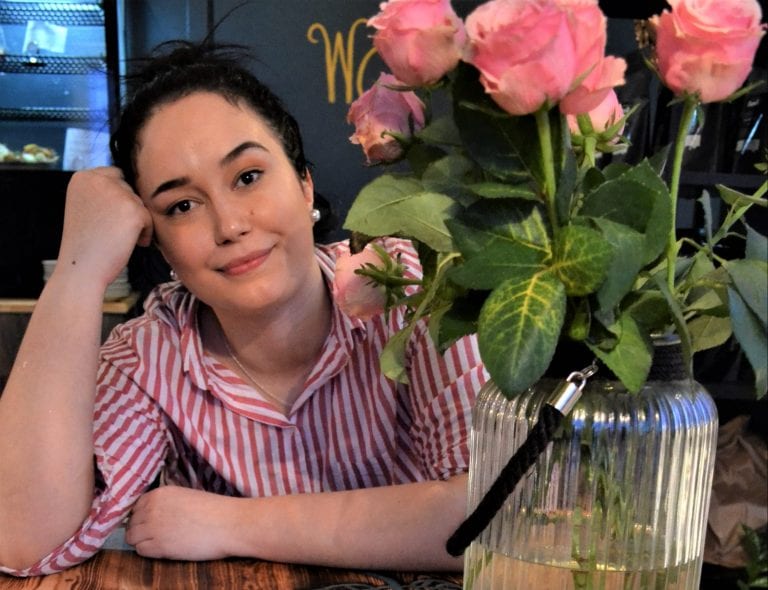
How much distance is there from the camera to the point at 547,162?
18.1 inches

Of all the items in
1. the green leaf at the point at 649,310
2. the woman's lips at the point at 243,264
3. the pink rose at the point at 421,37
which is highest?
the pink rose at the point at 421,37

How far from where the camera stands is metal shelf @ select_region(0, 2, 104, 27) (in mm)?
2682

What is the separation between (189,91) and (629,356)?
0.79 metres

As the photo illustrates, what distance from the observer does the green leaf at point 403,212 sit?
495 mm

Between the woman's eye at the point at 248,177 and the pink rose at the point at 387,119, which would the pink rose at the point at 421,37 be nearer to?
the pink rose at the point at 387,119

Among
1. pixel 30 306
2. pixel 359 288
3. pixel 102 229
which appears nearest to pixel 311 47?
pixel 30 306

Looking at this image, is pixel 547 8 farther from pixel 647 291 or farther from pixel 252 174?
pixel 252 174

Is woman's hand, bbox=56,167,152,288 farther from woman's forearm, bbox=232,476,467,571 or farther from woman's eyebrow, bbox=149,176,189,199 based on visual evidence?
woman's forearm, bbox=232,476,467,571

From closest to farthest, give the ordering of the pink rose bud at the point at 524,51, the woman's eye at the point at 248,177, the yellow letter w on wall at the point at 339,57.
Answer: the pink rose bud at the point at 524,51, the woman's eye at the point at 248,177, the yellow letter w on wall at the point at 339,57

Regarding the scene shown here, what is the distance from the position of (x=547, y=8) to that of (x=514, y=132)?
0.08 meters

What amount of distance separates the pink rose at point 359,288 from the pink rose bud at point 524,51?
18 centimetres

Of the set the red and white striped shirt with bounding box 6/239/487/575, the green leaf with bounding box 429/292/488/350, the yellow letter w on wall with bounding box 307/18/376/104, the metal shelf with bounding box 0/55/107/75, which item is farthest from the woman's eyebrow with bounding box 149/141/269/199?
the metal shelf with bounding box 0/55/107/75

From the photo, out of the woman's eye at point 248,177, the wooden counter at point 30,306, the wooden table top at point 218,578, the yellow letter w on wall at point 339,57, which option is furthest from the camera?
the yellow letter w on wall at point 339,57

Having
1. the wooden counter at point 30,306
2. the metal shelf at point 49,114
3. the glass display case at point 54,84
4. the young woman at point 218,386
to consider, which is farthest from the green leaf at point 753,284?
the metal shelf at point 49,114
